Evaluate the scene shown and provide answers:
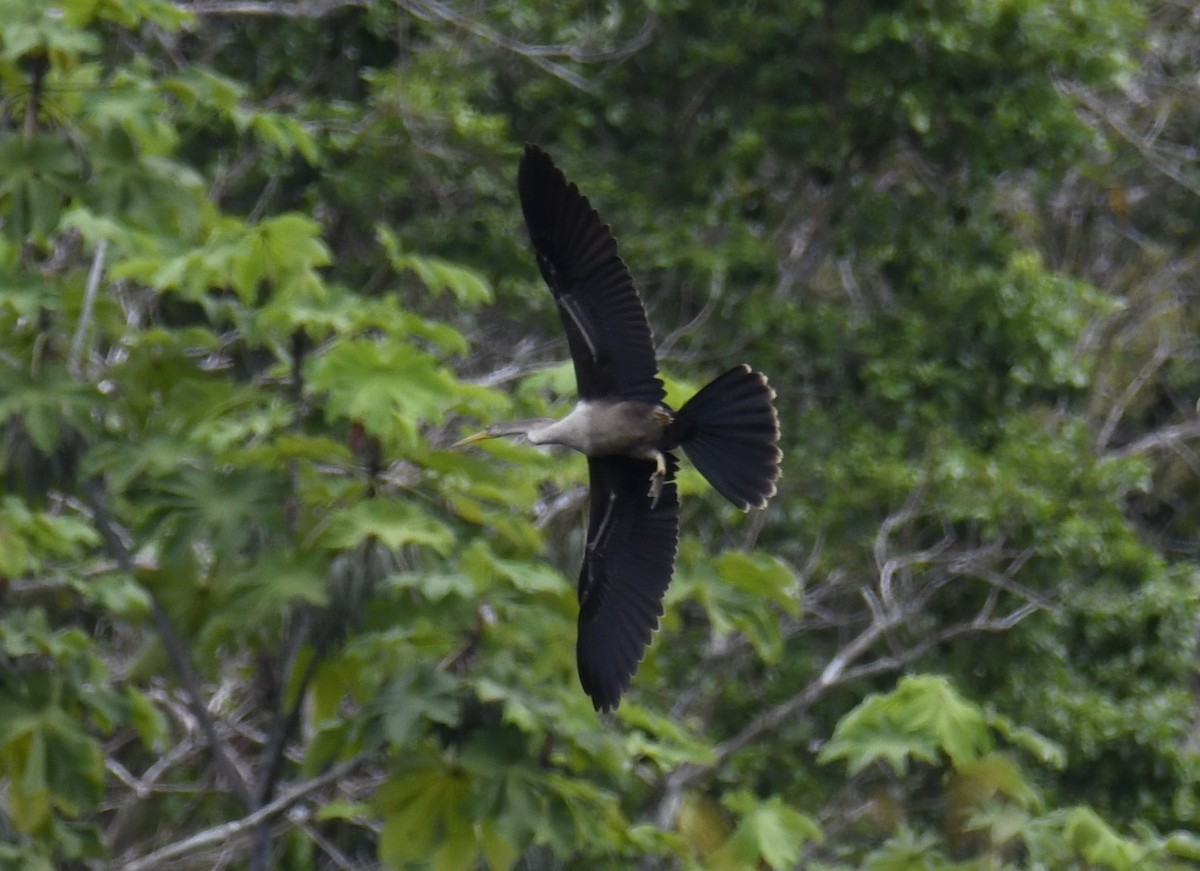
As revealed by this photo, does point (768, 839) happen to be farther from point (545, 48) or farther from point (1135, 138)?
point (1135, 138)

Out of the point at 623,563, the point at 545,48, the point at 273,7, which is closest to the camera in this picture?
the point at 623,563

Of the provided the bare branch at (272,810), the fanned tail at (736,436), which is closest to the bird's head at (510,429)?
the fanned tail at (736,436)

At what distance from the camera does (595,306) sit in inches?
182

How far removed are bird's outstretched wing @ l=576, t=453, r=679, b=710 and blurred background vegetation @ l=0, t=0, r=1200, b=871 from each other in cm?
13

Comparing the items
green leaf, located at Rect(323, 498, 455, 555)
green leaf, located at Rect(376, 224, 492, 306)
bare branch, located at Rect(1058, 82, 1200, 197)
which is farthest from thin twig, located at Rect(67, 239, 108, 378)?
bare branch, located at Rect(1058, 82, 1200, 197)

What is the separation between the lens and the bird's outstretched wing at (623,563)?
15.3ft

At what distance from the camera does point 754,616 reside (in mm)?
5199

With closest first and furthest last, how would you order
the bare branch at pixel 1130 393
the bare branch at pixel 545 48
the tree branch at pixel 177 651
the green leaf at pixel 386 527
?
1. the green leaf at pixel 386 527
2. the tree branch at pixel 177 651
3. the bare branch at pixel 545 48
4. the bare branch at pixel 1130 393

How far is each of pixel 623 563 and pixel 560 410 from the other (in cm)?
117

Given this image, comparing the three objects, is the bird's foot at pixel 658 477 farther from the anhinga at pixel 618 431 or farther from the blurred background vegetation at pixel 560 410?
the blurred background vegetation at pixel 560 410

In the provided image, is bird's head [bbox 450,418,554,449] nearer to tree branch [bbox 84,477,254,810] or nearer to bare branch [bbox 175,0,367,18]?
tree branch [bbox 84,477,254,810]

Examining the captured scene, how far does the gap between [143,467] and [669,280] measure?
3.54 m

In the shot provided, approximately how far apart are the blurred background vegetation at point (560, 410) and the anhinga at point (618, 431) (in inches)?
6.4

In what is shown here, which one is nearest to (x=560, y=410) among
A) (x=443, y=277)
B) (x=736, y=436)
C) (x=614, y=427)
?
(x=443, y=277)
